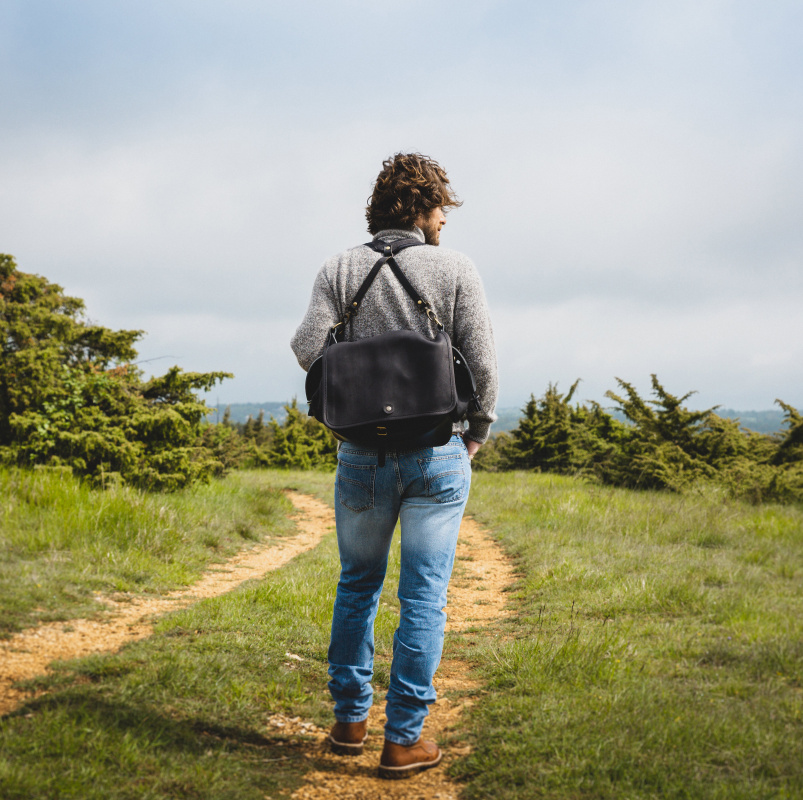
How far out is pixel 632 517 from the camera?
25.3 feet

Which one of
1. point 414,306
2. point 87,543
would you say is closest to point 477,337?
point 414,306

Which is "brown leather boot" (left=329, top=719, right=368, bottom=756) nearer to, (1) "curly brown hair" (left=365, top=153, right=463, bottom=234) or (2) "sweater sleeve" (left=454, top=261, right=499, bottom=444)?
(2) "sweater sleeve" (left=454, top=261, right=499, bottom=444)

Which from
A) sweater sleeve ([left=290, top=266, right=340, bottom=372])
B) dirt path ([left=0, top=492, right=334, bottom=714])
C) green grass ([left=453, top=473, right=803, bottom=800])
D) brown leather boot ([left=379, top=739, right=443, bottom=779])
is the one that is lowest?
dirt path ([left=0, top=492, right=334, bottom=714])

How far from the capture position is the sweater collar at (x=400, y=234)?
249 centimetres

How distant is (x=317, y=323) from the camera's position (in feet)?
7.93

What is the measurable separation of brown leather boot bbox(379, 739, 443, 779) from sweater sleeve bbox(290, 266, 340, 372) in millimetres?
1480

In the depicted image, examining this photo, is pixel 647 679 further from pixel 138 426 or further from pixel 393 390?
pixel 138 426

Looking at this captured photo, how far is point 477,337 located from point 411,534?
2.59 feet

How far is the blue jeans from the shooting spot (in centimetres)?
226

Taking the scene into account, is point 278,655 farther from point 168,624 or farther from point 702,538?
point 702,538

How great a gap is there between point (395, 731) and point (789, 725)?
158 cm

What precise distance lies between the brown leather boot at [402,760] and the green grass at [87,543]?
2.53 meters

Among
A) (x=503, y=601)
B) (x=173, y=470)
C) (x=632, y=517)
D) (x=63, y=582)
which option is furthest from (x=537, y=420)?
(x=63, y=582)

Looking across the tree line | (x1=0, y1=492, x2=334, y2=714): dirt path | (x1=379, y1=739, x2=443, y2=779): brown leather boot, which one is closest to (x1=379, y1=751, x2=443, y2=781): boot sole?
(x1=379, y1=739, x2=443, y2=779): brown leather boot
